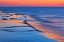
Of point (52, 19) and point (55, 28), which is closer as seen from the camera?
point (55, 28)

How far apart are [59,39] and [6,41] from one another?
8.79 ft

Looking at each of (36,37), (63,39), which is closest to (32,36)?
(36,37)

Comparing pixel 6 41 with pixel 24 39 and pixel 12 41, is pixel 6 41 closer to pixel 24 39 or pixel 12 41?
pixel 12 41

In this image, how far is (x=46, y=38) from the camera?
10.2 metres

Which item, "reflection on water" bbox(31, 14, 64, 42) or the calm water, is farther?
the calm water

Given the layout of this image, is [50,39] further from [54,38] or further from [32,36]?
[32,36]

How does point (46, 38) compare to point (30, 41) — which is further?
point (46, 38)

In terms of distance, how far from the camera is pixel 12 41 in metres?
9.45

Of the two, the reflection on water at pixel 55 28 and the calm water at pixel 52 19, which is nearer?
the reflection on water at pixel 55 28

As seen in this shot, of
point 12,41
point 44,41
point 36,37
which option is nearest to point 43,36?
point 36,37

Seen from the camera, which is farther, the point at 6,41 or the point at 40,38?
the point at 40,38

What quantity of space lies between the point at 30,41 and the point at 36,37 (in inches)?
39.5

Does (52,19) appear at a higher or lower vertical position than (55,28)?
lower

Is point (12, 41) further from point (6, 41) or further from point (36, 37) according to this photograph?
point (36, 37)
